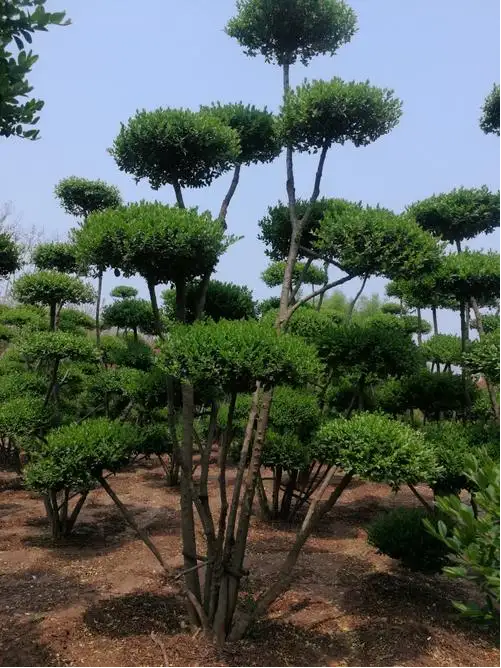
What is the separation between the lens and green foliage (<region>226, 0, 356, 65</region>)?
498 cm

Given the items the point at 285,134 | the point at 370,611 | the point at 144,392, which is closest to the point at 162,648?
the point at 370,611

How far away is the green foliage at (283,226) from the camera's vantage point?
5.16m

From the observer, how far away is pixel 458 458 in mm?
4871

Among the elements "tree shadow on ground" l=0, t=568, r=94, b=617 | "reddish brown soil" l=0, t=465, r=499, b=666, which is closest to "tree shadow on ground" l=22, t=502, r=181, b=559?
"reddish brown soil" l=0, t=465, r=499, b=666

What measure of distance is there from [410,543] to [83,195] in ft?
24.3

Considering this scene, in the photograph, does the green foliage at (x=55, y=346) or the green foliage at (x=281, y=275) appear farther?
the green foliage at (x=281, y=275)

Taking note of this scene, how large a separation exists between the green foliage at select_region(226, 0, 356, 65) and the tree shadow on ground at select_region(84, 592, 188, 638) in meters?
4.89

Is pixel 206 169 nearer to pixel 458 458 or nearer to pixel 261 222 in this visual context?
pixel 261 222

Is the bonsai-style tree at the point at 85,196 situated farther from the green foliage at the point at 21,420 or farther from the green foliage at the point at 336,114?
the green foliage at the point at 336,114

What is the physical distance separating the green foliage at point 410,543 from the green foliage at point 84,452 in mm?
2507

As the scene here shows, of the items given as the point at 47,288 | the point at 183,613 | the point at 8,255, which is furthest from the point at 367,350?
the point at 8,255

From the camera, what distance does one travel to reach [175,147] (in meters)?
4.56

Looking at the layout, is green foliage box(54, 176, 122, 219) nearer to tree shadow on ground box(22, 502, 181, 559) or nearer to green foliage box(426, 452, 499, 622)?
tree shadow on ground box(22, 502, 181, 559)

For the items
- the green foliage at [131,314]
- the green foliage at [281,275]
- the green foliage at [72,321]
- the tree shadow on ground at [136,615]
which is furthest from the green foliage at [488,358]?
the green foliage at [72,321]
